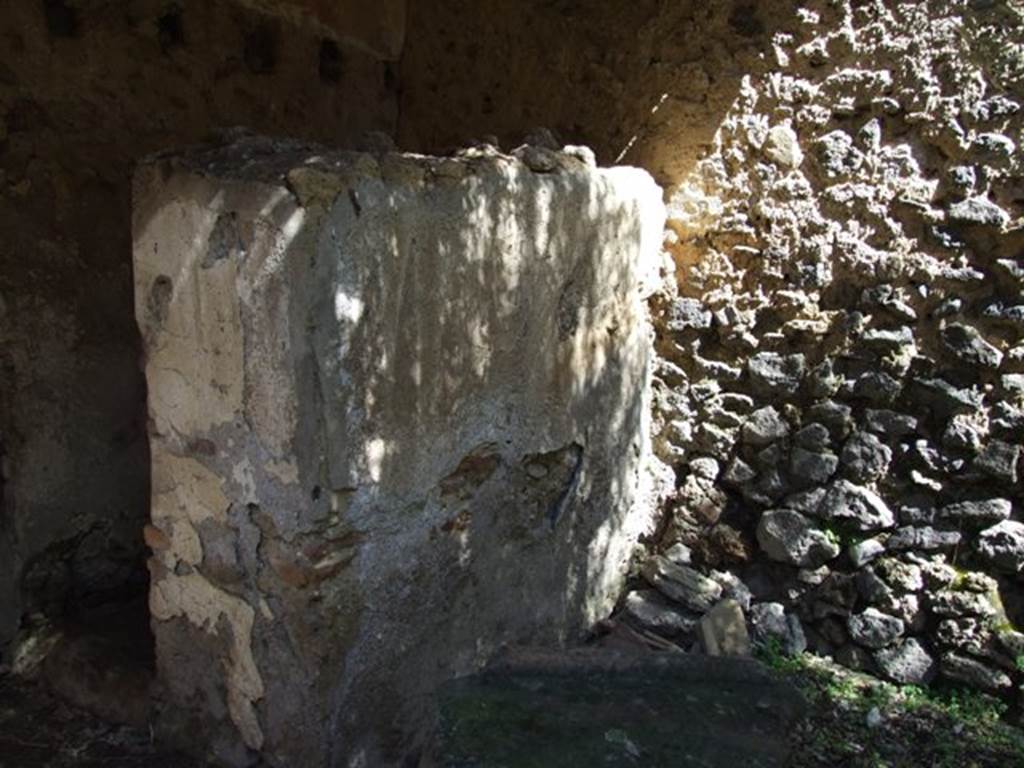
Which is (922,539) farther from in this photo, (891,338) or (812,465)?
(891,338)

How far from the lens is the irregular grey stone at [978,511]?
3010 mm

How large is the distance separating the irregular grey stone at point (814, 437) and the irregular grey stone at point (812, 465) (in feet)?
0.05

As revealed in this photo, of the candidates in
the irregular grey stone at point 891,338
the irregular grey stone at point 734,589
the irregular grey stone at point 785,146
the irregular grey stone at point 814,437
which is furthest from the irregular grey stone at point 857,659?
the irregular grey stone at point 785,146

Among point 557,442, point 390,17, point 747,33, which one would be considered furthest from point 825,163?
point 390,17

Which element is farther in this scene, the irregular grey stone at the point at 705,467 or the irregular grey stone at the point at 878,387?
the irregular grey stone at the point at 705,467

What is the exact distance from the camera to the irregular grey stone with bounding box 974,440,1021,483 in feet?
9.75

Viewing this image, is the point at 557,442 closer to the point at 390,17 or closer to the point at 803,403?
the point at 803,403

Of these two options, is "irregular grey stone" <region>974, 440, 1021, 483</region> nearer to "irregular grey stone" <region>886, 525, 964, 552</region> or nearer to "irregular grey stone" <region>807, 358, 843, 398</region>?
"irregular grey stone" <region>886, 525, 964, 552</region>

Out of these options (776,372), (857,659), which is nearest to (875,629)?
(857,659)

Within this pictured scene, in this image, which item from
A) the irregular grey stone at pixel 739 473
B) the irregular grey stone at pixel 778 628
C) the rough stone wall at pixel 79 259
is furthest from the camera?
the irregular grey stone at pixel 739 473

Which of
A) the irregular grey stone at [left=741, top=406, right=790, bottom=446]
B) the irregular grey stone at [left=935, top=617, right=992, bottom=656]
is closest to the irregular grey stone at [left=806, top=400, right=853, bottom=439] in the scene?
the irregular grey stone at [left=741, top=406, right=790, bottom=446]

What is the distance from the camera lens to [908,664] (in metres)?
3.12

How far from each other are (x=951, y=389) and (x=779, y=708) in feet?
3.85

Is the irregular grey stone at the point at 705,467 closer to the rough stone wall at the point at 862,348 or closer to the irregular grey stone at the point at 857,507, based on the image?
the rough stone wall at the point at 862,348
